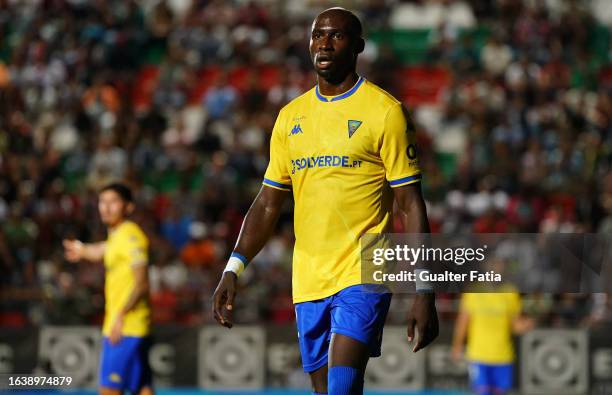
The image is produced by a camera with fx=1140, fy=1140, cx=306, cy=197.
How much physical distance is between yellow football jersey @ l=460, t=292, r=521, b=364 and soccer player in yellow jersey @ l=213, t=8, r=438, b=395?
7.91 meters

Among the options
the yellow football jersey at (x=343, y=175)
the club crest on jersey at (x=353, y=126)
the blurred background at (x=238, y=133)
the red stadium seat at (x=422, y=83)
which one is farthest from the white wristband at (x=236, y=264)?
the red stadium seat at (x=422, y=83)

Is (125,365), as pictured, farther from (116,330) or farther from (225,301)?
(225,301)

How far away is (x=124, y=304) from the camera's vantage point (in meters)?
9.70

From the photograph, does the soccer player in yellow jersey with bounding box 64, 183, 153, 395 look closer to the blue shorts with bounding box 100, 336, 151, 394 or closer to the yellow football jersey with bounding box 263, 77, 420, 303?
the blue shorts with bounding box 100, 336, 151, 394

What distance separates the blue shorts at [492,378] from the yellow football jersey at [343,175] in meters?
8.04

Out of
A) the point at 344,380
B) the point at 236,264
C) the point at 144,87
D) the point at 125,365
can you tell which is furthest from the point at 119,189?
the point at 144,87

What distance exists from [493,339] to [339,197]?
27.0 ft

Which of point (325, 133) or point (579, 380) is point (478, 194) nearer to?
point (579, 380)

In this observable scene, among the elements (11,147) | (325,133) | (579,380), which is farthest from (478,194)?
(325,133)

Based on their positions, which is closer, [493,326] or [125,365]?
[125,365]

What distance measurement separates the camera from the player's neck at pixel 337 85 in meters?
5.96

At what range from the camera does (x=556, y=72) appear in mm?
20625

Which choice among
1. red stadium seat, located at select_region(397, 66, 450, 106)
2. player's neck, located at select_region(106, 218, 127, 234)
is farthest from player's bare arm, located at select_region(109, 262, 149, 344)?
red stadium seat, located at select_region(397, 66, 450, 106)

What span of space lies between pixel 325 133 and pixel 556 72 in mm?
15492
